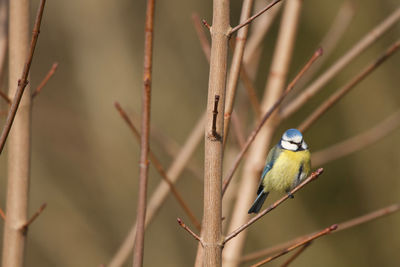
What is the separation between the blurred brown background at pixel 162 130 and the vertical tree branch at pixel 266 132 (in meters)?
3.11

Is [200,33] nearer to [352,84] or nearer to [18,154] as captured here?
[352,84]

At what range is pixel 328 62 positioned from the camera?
19.4ft

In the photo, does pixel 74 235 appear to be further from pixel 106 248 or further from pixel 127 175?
pixel 127 175

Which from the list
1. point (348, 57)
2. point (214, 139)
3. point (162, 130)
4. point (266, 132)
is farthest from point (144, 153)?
point (162, 130)

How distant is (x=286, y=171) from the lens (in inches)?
72.7

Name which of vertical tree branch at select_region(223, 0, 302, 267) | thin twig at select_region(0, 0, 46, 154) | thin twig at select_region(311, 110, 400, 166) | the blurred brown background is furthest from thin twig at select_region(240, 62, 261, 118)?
the blurred brown background

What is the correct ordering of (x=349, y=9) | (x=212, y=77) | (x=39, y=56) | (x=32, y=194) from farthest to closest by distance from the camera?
1. (x=39, y=56)
2. (x=32, y=194)
3. (x=349, y=9)
4. (x=212, y=77)

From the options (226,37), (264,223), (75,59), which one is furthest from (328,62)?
(226,37)

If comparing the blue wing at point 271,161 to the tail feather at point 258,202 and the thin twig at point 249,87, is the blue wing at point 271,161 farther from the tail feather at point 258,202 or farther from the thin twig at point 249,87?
the thin twig at point 249,87

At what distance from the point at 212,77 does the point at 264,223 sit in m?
4.63

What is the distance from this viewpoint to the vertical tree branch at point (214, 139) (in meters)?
1.07

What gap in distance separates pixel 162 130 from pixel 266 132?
3.57m

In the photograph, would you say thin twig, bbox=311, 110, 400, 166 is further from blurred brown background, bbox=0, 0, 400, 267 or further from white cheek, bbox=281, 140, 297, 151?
blurred brown background, bbox=0, 0, 400, 267

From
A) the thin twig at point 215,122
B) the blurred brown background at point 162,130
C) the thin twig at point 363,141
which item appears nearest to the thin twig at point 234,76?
the thin twig at point 215,122
